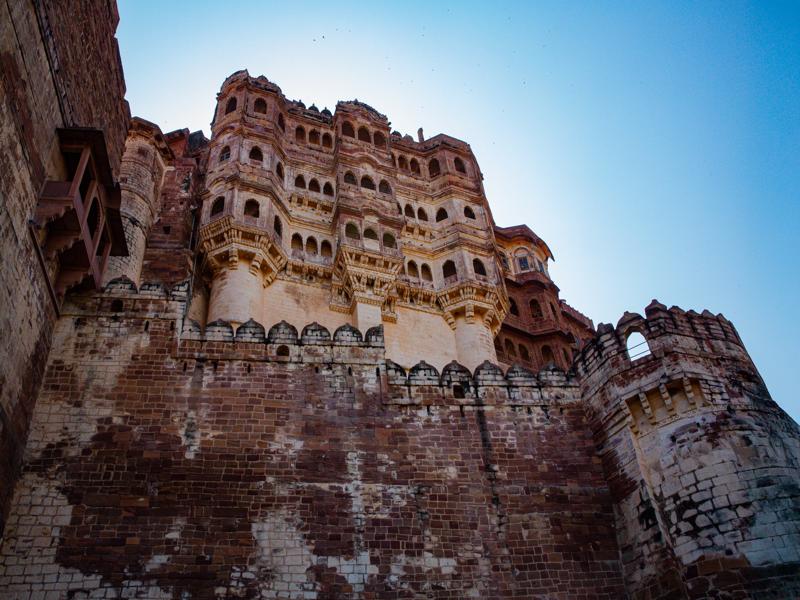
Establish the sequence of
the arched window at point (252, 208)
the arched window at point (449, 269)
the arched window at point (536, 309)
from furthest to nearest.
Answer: the arched window at point (536, 309) < the arched window at point (449, 269) < the arched window at point (252, 208)

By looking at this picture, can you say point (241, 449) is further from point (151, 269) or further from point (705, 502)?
point (151, 269)

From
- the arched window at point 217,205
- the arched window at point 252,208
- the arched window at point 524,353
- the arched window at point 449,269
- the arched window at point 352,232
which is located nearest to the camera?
the arched window at point 217,205

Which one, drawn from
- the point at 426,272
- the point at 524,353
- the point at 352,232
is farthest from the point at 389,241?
the point at 524,353

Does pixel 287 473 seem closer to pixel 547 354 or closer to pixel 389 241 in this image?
pixel 389 241

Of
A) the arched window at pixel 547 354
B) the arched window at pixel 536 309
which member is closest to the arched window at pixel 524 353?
the arched window at pixel 547 354

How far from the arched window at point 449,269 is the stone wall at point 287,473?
1423 centimetres

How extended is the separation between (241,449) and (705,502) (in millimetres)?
8159

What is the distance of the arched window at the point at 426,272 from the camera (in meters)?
29.2

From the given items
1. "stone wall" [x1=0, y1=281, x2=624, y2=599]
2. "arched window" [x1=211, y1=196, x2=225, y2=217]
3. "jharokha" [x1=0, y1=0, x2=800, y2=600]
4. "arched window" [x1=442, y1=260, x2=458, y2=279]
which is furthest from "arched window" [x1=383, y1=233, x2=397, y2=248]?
"stone wall" [x1=0, y1=281, x2=624, y2=599]

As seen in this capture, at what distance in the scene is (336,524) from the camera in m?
12.3

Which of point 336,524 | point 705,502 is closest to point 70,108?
point 336,524

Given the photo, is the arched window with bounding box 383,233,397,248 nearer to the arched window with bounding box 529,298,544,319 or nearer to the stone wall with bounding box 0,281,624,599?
the arched window with bounding box 529,298,544,319

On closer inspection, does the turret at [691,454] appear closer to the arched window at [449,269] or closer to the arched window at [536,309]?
the arched window at [449,269]

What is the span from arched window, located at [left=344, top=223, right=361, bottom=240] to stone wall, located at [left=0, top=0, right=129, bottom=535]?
14.0m
